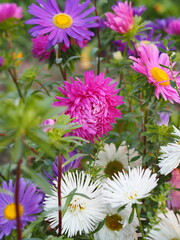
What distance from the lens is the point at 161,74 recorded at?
2.74ft

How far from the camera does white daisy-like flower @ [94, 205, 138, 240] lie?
0.78 m

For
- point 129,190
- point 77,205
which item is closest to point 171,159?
point 129,190

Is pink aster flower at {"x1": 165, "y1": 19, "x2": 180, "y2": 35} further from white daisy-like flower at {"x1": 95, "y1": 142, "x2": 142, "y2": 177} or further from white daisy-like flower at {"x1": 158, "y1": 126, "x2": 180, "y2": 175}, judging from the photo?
white daisy-like flower at {"x1": 158, "y1": 126, "x2": 180, "y2": 175}

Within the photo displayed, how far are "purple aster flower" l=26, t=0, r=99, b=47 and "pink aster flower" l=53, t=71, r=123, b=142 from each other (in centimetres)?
14

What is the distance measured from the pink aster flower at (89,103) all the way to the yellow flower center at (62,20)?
181mm

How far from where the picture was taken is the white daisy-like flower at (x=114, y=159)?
3.23ft

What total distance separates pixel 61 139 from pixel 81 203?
163 millimetres

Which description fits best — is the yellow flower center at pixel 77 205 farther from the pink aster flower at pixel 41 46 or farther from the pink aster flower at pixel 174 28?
the pink aster flower at pixel 174 28

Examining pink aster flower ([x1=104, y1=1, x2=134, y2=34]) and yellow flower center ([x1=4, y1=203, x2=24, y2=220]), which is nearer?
yellow flower center ([x1=4, y1=203, x2=24, y2=220])

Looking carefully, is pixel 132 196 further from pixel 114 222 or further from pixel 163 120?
pixel 163 120

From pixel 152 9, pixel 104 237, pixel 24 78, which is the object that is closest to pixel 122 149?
pixel 104 237

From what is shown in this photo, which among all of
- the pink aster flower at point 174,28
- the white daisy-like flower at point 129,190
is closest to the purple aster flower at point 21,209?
the white daisy-like flower at point 129,190

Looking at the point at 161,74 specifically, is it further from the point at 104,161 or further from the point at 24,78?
the point at 24,78

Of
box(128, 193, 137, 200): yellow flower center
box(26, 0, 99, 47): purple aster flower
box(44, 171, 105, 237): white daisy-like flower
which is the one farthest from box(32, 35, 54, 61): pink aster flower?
box(128, 193, 137, 200): yellow flower center
